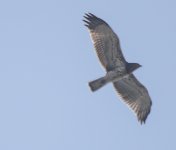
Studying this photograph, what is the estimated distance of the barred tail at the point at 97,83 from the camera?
28591 mm

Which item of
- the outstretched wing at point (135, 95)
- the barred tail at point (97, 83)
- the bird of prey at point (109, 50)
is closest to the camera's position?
the barred tail at point (97, 83)

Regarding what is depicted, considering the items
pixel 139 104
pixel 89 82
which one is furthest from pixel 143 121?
pixel 89 82

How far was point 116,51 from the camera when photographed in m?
29.4

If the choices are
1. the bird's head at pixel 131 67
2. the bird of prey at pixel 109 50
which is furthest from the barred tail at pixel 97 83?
the bird's head at pixel 131 67

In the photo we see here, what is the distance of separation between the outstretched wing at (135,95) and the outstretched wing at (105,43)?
823 mm

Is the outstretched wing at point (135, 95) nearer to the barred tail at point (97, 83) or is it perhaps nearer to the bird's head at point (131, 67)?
the bird's head at point (131, 67)

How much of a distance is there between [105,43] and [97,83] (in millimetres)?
1372

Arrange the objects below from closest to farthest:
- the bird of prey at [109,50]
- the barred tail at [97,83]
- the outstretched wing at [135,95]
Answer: the barred tail at [97,83] < the bird of prey at [109,50] < the outstretched wing at [135,95]

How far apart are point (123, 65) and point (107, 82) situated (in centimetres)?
85

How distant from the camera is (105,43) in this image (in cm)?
2936

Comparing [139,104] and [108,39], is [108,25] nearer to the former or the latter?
[108,39]

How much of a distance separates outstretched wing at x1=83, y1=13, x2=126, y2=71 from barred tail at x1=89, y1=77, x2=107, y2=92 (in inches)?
23.9

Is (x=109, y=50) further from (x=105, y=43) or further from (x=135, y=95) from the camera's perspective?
(x=135, y=95)

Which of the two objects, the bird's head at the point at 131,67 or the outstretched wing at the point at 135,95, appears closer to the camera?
the bird's head at the point at 131,67
